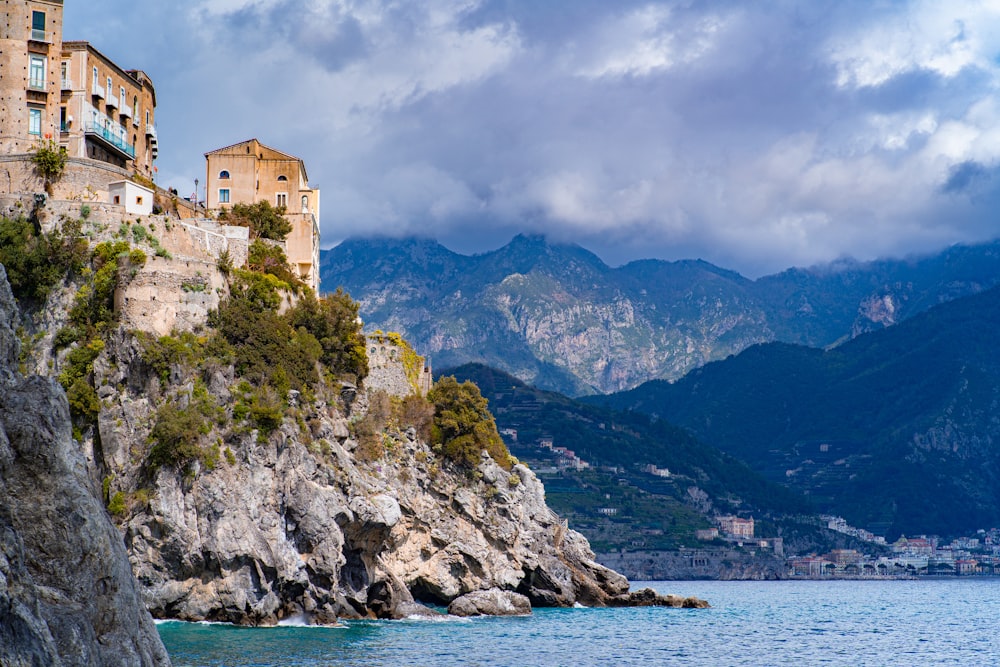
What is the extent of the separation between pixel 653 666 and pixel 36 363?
3067 centimetres

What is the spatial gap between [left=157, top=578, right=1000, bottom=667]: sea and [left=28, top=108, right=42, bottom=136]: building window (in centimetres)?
2612

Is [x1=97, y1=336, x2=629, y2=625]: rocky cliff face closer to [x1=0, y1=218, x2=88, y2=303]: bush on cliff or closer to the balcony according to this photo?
[x1=0, y1=218, x2=88, y2=303]: bush on cliff

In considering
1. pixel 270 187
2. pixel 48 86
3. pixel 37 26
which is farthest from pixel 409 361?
pixel 37 26

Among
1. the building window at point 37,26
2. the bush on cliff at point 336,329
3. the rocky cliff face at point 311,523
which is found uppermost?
the building window at point 37,26

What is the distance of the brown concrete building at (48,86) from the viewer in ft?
218

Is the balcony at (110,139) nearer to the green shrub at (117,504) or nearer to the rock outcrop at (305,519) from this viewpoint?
the rock outcrop at (305,519)

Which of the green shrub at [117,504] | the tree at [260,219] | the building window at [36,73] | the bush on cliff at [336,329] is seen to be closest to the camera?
the green shrub at [117,504]

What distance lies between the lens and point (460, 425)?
3339 inches

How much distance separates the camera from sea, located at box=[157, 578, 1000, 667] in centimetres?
5278

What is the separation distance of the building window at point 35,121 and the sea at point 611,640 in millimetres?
26117

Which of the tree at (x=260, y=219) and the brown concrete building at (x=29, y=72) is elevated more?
the brown concrete building at (x=29, y=72)

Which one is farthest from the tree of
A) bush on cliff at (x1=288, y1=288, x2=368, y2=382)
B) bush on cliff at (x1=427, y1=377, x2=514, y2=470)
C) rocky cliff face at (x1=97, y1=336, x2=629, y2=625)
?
bush on cliff at (x1=427, y1=377, x2=514, y2=470)

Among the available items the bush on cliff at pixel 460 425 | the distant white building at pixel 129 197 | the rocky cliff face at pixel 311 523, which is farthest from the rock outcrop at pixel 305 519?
the distant white building at pixel 129 197

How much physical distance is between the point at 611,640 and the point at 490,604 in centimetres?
1403
